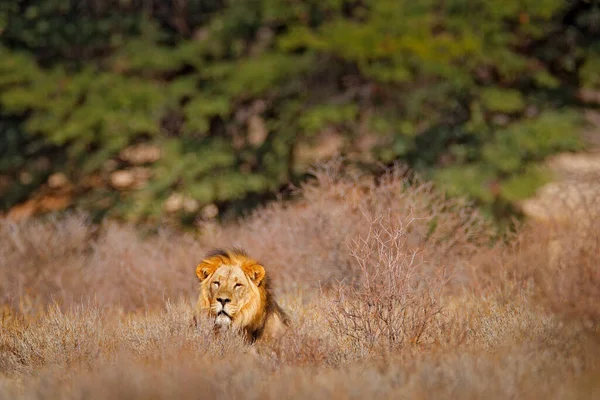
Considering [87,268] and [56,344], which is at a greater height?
[56,344]

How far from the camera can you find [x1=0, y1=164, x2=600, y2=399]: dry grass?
20.0 feet

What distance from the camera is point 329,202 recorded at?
1130cm

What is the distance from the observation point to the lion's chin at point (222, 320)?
7.45 metres

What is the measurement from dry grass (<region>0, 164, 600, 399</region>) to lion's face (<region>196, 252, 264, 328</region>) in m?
0.18

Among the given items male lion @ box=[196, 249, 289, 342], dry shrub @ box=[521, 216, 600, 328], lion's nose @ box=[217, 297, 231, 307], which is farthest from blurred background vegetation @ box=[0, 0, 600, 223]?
lion's nose @ box=[217, 297, 231, 307]

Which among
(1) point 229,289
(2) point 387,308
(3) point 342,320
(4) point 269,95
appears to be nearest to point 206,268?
(1) point 229,289

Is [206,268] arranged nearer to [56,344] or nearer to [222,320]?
[222,320]

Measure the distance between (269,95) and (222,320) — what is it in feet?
41.3

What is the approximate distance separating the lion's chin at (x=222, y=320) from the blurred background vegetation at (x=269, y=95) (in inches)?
399

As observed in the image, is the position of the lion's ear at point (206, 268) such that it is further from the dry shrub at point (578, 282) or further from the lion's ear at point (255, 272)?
the dry shrub at point (578, 282)

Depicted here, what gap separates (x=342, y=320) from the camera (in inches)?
329

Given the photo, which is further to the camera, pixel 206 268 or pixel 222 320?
pixel 206 268

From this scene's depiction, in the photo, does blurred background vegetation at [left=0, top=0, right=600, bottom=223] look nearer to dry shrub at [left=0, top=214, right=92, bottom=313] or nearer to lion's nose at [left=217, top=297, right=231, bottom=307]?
dry shrub at [left=0, top=214, right=92, bottom=313]

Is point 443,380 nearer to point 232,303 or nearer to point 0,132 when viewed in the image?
point 232,303
